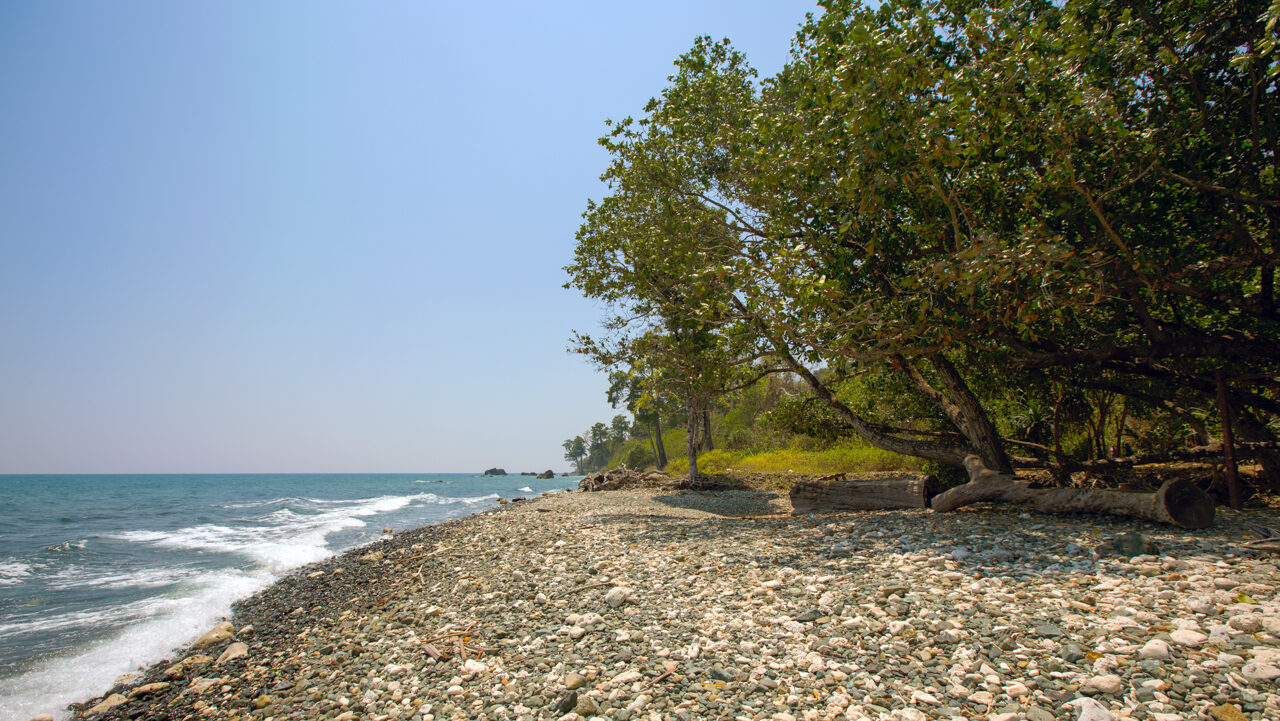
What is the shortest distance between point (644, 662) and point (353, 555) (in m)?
11.6

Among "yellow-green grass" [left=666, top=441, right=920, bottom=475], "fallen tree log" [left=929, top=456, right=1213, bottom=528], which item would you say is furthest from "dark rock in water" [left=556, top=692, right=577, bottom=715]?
"yellow-green grass" [left=666, top=441, right=920, bottom=475]

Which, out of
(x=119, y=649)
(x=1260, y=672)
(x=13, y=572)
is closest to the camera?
(x=1260, y=672)

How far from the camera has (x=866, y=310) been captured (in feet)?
31.8

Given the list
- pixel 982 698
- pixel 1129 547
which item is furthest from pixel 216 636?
pixel 1129 547

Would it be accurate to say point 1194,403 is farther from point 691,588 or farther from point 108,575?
point 108,575

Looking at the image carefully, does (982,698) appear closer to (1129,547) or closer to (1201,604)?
A: (1201,604)

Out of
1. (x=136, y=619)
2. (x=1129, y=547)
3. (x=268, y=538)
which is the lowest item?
(x=268, y=538)

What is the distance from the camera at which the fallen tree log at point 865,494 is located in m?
10.8

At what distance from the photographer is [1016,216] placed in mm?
10633

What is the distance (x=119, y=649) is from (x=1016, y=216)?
1632 centimetres

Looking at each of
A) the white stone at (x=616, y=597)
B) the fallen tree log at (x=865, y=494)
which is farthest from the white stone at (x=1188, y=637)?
the fallen tree log at (x=865, y=494)

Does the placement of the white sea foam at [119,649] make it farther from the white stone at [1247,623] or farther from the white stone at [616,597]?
the white stone at [1247,623]

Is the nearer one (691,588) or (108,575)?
(691,588)

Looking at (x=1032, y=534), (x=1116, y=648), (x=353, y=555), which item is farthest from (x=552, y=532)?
(x=1116, y=648)
